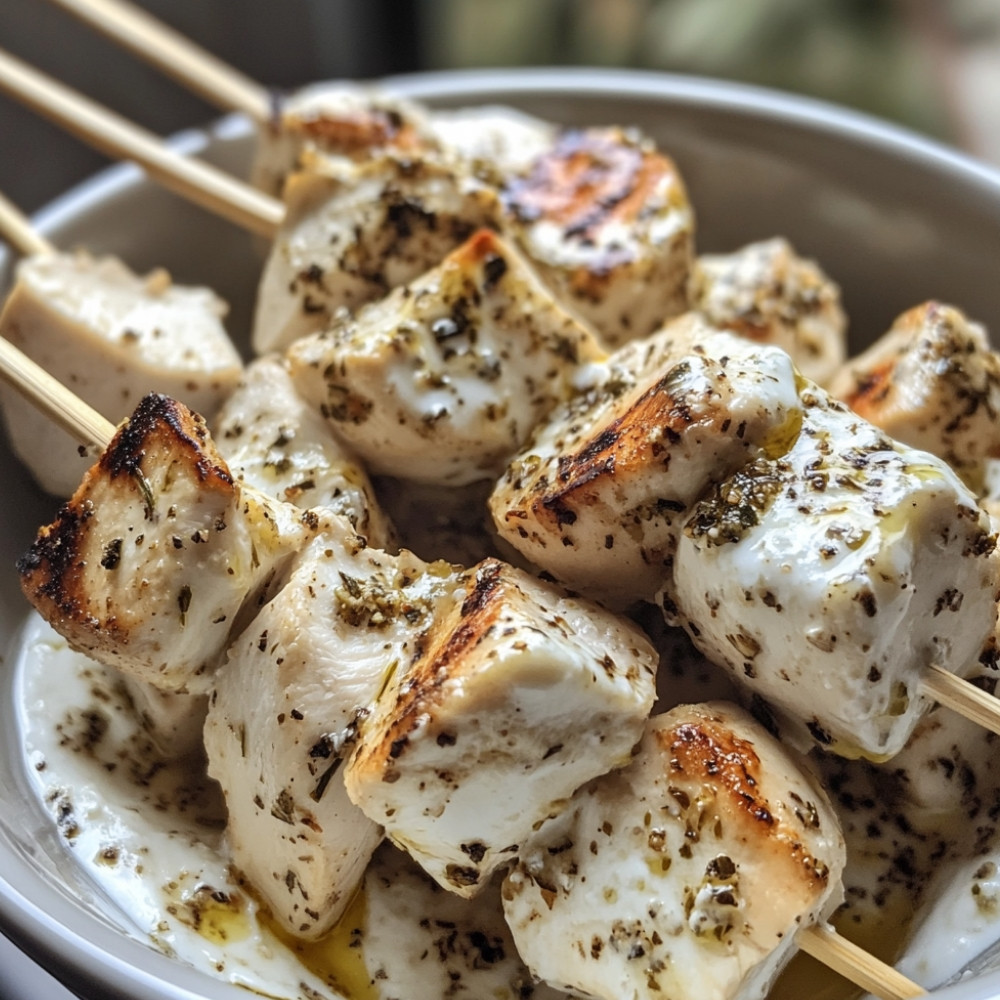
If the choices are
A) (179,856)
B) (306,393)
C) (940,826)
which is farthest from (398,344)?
(940,826)

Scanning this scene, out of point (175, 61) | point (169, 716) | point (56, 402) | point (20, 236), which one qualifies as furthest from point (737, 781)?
point (175, 61)

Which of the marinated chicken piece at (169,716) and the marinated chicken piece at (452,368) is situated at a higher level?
the marinated chicken piece at (452,368)

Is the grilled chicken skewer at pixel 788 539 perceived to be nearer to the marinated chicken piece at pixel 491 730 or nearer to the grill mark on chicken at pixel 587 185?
the marinated chicken piece at pixel 491 730

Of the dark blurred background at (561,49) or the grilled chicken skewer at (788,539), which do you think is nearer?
the grilled chicken skewer at (788,539)

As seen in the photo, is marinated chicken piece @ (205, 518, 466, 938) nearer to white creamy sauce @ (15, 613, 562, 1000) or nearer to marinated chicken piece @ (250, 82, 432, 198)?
white creamy sauce @ (15, 613, 562, 1000)

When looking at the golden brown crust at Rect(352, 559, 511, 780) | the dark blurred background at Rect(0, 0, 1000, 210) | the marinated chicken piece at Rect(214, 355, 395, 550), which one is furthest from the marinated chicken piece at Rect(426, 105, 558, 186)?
the dark blurred background at Rect(0, 0, 1000, 210)

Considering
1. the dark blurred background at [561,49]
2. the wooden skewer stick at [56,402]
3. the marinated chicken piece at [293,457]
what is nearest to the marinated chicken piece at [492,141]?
the marinated chicken piece at [293,457]

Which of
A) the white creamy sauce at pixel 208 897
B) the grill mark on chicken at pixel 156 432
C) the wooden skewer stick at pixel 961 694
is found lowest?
the white creamy sauce at pixel 208 897
